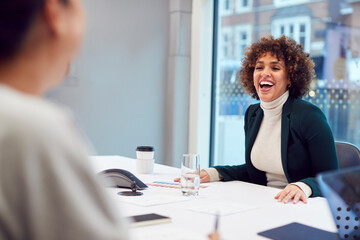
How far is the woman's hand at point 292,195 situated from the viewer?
64.6 inches

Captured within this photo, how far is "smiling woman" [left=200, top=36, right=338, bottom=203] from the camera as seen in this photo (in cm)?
209

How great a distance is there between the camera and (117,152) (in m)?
4.33

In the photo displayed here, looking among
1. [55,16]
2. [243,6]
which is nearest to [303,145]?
[55,16]

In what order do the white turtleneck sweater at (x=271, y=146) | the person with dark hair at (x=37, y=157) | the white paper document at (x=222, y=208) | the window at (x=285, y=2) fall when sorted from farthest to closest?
the window at (x=285, y=2)
the white turtleneck sweater at (x=271, y=146)
the white paper document at (x=222, y=208)
the person with dark hair at (x=37, y=157)

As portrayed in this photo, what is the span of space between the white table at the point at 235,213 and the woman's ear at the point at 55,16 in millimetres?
653

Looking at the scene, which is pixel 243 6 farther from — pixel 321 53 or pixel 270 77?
pixel 270 77

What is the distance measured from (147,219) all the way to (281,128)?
1206 mm

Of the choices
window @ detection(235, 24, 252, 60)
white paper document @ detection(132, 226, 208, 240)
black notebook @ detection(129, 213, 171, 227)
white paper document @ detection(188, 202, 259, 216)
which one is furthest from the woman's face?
window @ detection(235, 24, 252, 60)

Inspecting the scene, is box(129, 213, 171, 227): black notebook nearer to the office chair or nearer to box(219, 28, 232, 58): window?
the office chair

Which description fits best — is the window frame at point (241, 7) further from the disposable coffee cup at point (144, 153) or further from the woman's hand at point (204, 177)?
the woman's hand at point (204, 177)

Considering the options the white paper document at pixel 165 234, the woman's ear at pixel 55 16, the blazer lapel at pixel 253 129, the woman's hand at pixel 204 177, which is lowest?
the woman's hand at pixel 204 177

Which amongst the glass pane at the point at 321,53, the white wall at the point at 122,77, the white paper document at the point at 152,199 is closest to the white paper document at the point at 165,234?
the white paper document at the point at 152,199

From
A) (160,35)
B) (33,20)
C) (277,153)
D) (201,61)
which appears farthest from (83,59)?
(33,20)

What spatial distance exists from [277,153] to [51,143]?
6.16 ft
